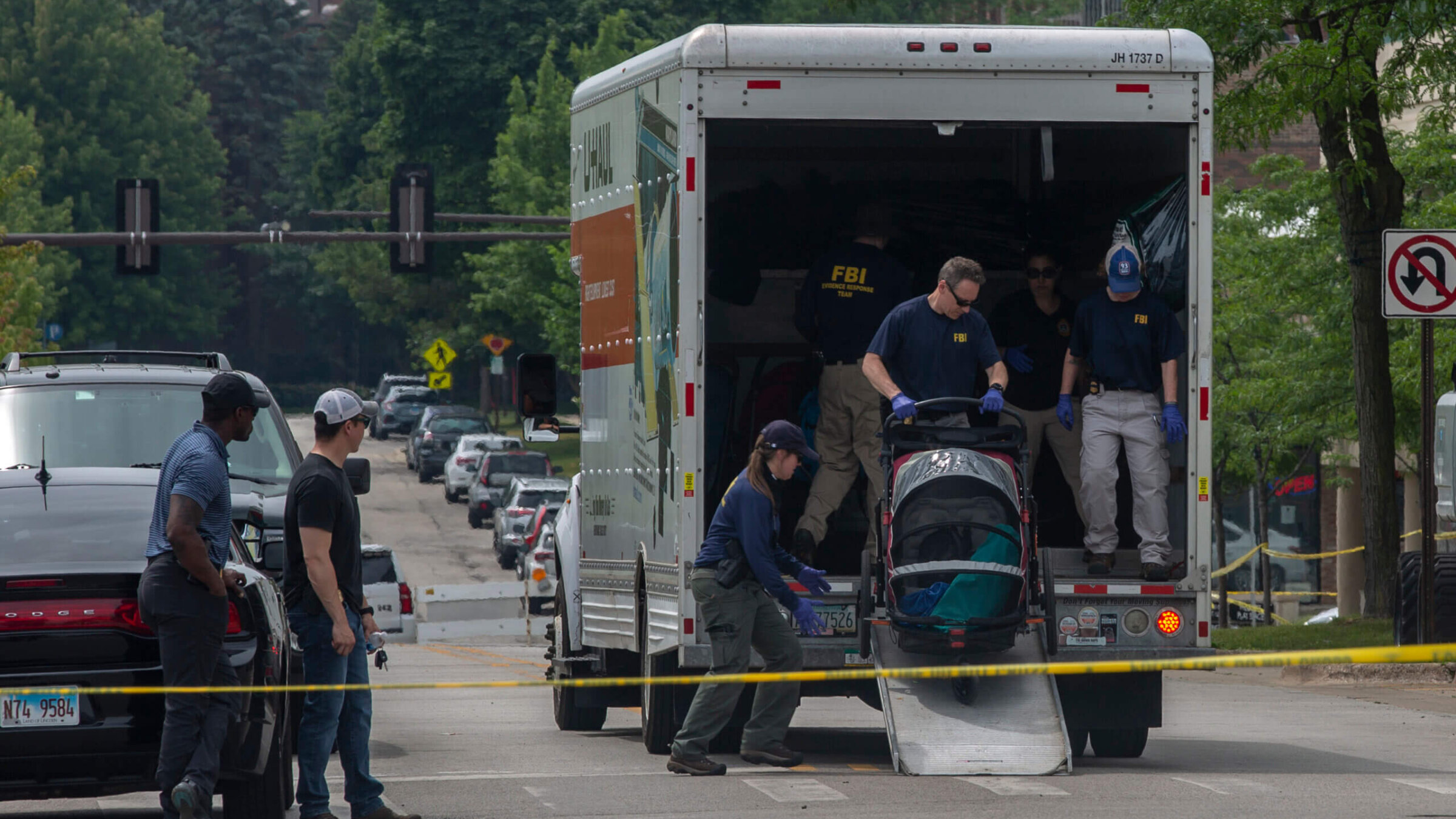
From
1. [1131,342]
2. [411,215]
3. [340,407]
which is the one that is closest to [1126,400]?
[1131,342]

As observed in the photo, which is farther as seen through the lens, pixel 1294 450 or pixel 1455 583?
pixel 1294 450

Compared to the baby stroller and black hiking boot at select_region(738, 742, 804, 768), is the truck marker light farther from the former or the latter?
black hiking boot at select_region(738, 742, 804, 768)

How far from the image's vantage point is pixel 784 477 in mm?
11039

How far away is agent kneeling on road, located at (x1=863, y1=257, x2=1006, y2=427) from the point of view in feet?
37.7

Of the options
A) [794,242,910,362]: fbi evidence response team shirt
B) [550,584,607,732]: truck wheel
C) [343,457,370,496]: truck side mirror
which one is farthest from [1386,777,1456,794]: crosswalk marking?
[550,584,607,732]: truck wheel

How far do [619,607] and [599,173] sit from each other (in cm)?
258

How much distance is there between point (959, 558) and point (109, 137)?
3097 inches

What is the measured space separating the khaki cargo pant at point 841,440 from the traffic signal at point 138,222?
77.5 feet

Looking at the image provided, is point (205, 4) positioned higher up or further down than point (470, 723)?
higher up

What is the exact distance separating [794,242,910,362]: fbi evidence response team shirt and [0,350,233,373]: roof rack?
11.8 ft

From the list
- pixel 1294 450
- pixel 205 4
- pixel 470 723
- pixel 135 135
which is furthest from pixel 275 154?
pixel 470 723

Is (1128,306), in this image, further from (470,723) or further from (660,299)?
(470,723)

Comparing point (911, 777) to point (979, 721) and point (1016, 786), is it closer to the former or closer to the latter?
point (979, 721)

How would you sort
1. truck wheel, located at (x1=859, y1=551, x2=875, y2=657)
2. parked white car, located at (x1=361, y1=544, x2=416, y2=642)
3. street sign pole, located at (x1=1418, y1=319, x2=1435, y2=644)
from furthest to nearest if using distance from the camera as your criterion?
parked white car, located at (x1=361, y1=544, x2=416, y2=642), street sign pole, located at (x1=1418, y1=319, x2=1435, y2=644), truck wheel, located at (x1=859, y1=551, x2=875, y2=657)
